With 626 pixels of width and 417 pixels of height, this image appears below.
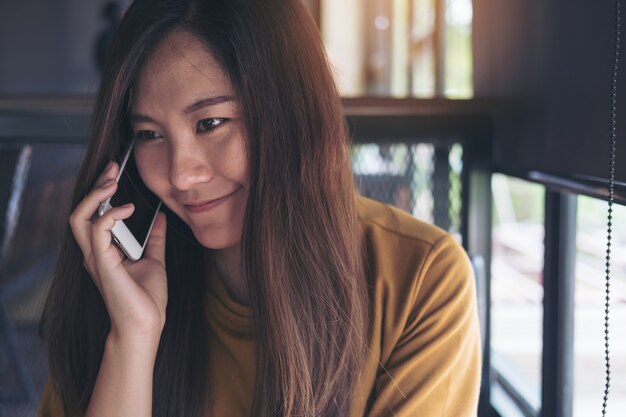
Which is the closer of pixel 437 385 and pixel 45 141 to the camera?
pixel 437 385

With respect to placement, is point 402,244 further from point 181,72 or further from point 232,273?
point 181,72

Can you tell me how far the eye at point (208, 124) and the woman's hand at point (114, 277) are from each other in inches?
7.6

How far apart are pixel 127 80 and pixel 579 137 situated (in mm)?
713

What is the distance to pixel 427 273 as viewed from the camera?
1.07m

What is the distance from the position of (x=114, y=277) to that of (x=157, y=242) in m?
0.17

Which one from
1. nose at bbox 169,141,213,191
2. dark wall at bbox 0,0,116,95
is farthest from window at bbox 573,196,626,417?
dark wall at bbox 0,0,116,95

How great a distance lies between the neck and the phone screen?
154mm

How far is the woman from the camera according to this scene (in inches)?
40.2

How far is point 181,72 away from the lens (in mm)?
1031

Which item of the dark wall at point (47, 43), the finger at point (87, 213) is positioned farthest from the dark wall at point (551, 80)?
the dark wall at point (47, 43)

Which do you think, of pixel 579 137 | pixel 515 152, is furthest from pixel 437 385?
pixel 515 152

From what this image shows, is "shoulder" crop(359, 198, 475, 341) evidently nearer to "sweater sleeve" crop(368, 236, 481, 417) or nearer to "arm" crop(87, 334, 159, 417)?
"sweater sleeve" crop(368, 236, 481, 417)

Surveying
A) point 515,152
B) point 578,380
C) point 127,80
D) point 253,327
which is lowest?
point 578,380

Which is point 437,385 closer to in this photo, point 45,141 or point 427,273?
point 427,273
